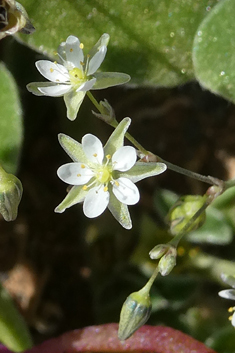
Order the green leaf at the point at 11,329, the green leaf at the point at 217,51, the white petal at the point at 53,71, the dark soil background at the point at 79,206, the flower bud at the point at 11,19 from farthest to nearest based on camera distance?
1. the dark soil background at the point at 79,206
2. the green leaf at the point at 11,329
3. the green leaf at the point at 217,51
4. the white petal at the point at 53,71
5. the flower bud at the point at 11,19

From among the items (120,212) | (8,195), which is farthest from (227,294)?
(8,195)

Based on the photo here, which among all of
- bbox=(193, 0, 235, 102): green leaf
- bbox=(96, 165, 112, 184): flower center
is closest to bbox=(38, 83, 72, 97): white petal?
bbox=(96, 165, 112, 184): flower center

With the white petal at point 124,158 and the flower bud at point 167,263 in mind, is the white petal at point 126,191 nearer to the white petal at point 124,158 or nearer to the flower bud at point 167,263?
the white petal at point 124,158

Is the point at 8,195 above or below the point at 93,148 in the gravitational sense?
below

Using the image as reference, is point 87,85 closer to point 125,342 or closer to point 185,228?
point 185,228

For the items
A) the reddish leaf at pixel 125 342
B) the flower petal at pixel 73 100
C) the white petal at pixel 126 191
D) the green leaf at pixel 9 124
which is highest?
the flower petal at pixel 73 100

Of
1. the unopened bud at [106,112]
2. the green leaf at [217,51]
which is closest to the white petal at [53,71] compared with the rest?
the unopened bud at [106,112]

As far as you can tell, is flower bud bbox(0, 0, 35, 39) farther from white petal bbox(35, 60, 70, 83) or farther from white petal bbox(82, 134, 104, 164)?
white petal bbox(82, 134, 104, 164)
